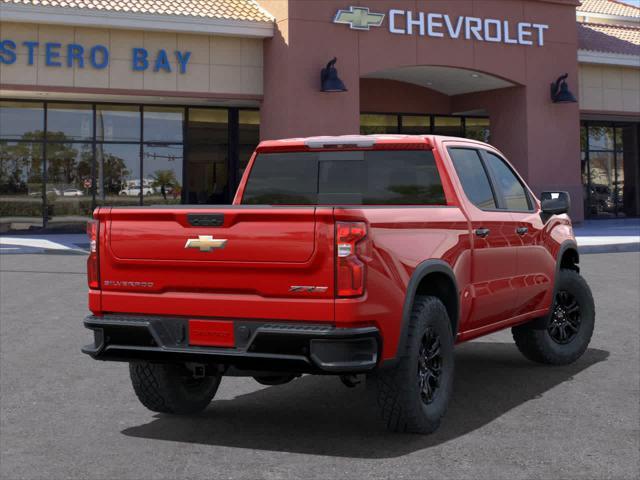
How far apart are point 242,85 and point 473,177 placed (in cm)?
2027

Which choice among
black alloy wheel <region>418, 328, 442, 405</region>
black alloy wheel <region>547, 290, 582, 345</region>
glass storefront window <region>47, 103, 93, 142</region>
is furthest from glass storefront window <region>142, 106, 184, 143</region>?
black alloy wheel <region>418, 328, 442, 405</region>

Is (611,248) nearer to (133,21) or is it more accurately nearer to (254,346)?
(133,21)

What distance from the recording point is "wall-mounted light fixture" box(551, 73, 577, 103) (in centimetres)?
2897

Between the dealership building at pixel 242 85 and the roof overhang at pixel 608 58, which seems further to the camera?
the roof overhang at pixel 608 58

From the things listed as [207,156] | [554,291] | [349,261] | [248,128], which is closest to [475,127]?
[248,128]

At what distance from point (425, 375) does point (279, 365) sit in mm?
1097

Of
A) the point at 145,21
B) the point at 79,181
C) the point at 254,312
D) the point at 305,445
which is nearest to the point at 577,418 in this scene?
the point at 305,445

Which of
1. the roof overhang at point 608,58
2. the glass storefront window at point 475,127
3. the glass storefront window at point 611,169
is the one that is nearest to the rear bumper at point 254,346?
the roof overhang at point 608,58

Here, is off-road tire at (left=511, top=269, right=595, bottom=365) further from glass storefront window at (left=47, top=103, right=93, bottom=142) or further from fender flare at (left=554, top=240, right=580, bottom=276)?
glass storefront window at (left=47, top=103, right=93, bottom=142)

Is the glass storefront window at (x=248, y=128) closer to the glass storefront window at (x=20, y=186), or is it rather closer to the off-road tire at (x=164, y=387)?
the glass storefront window at (x=20, y=186)

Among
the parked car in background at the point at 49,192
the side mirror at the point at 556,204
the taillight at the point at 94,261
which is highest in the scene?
the parked car in background at the point at 49,192

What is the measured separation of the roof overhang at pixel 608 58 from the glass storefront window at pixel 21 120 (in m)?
17.3

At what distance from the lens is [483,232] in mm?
6805

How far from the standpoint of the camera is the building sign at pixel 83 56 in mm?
24531
